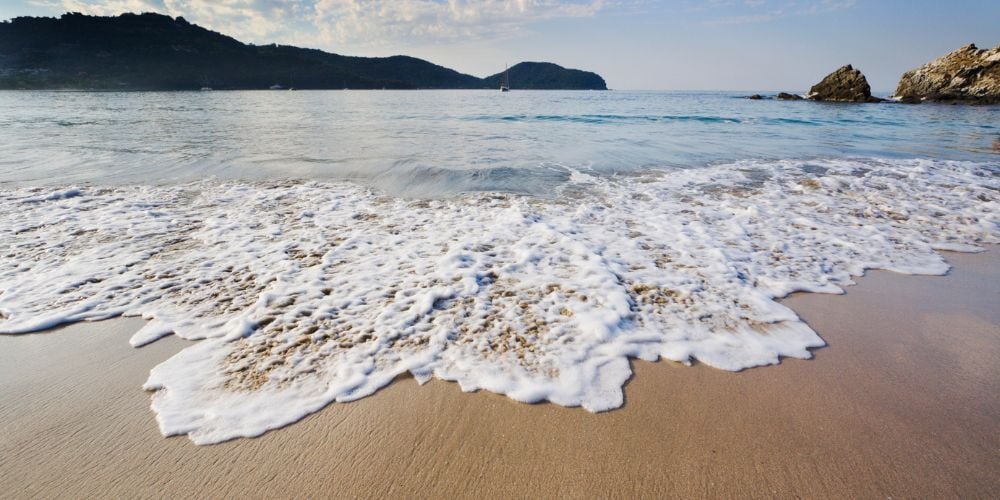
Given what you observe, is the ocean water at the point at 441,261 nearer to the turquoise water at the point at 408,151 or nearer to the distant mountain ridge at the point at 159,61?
the turquoise water at the point at 408,151

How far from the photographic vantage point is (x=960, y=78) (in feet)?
153

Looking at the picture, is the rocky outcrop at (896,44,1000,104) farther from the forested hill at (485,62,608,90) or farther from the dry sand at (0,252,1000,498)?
the forested hill at (485,62,608,90)

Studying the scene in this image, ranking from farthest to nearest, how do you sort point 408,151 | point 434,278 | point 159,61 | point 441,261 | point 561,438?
point 159,61 < point 408,151 < point 441,261 < point 434,278 < point 561,438

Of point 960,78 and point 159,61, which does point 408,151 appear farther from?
point 159,61

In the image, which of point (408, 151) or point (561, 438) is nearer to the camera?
point (561, 438)

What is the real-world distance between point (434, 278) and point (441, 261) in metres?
0.39

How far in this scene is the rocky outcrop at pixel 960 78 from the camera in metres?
44.2

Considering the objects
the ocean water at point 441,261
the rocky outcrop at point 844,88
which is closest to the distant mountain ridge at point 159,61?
the ocean water at point 441,261

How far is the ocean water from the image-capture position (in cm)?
244

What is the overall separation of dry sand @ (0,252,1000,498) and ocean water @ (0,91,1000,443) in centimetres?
16

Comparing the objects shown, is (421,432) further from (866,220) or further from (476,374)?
(866,220)

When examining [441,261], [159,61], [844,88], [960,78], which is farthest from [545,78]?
[441,261]

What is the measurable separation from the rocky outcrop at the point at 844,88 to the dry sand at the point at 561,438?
6807 centimetres

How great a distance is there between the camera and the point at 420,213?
5.69 m
